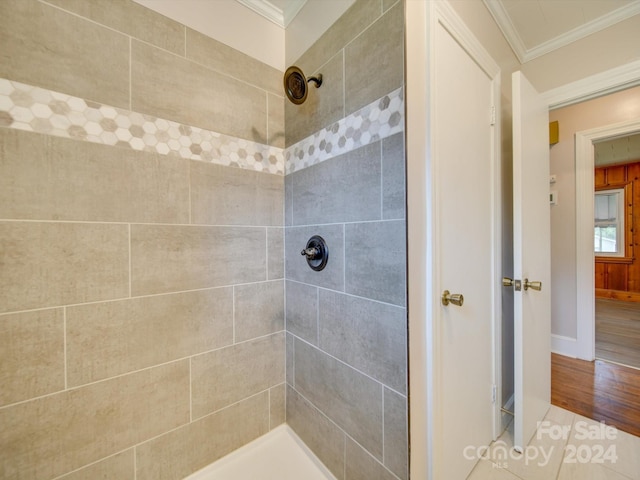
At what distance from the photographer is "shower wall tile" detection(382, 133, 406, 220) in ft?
2.67

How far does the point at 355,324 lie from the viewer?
0.98 metres

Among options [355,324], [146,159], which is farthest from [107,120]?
[355,324]

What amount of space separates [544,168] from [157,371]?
2.24 metres

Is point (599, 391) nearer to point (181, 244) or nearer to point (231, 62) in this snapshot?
point (181, 244)

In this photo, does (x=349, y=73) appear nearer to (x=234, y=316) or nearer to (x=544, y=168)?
(x=234, y=316)

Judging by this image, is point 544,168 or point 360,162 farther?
point 544,168

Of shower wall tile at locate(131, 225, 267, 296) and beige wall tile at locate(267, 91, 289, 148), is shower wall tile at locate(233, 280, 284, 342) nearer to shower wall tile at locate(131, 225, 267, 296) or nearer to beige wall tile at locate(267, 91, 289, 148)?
shower wall tile at locate(131, 225, 267, 296)

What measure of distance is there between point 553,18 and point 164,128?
2191 millimetres

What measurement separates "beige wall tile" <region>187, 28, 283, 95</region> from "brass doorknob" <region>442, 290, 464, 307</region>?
1.29 meters

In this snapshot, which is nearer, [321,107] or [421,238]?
[421,238]

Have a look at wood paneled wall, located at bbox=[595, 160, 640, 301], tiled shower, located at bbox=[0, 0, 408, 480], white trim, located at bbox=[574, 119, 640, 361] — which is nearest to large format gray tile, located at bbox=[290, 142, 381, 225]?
tiled shower, located at bbox=[0, 0, 408, 480]

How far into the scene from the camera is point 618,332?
2.83 m

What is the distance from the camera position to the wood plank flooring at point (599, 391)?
150 centimetres

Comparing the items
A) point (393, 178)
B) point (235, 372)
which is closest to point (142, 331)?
point (235, 372)
